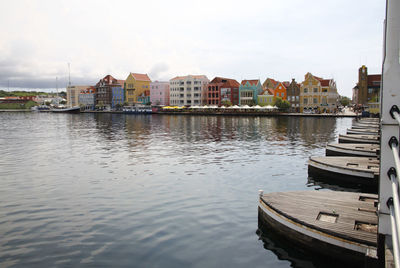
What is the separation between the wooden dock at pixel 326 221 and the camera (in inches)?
411

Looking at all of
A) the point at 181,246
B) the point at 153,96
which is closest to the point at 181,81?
the point at 153,96

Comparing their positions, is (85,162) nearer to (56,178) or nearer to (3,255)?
(56,178)

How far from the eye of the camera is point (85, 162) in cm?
3056

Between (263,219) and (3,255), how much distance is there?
33.5 feet

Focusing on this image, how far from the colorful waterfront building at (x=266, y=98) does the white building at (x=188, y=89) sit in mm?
34728

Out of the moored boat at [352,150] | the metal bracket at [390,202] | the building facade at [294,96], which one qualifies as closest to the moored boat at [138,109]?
the building facade at [294,96]

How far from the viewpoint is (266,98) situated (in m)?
149

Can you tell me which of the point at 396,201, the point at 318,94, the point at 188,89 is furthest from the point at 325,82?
the point at 396,201

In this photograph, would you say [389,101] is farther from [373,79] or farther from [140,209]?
[373,79]

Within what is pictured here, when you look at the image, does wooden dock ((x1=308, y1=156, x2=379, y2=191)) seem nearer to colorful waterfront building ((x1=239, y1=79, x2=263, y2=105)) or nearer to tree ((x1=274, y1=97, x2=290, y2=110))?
tree ((x1=274, y1=97, x2=290, y2=110))

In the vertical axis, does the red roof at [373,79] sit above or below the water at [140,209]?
above

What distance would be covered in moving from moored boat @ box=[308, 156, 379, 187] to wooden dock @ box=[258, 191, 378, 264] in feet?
23.9

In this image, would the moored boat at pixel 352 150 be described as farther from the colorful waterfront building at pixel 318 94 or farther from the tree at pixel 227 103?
the tree at pixel 227 103

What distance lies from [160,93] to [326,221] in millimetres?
182057
